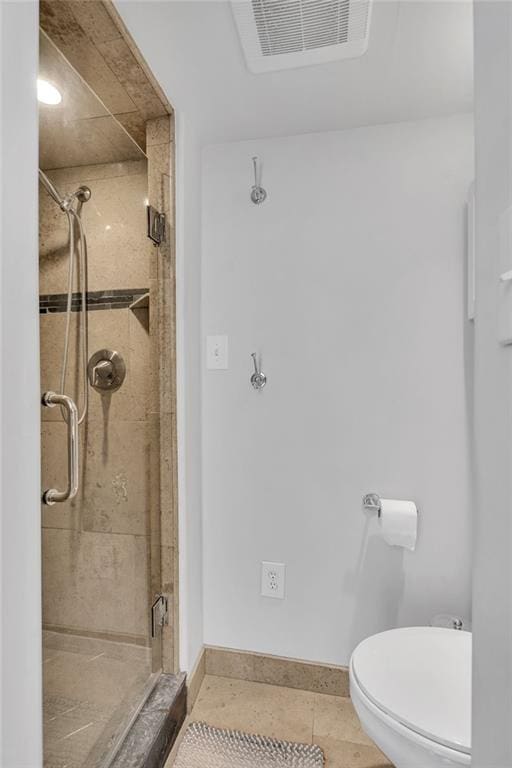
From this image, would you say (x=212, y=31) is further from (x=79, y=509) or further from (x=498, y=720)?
(x=498, y=720)

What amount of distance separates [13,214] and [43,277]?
0.35 meters

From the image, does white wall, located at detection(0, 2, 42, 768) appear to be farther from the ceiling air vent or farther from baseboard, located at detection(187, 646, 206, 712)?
baseboard, located at detection(187, 646, 206, 712)

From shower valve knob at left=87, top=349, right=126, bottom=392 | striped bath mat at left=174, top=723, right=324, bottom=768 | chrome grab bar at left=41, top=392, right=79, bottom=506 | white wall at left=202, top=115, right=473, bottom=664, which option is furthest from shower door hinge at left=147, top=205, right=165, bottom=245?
striped bath mat at left=174, top=723, right=324, bottom=768

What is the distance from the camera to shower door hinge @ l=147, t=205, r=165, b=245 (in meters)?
1.40

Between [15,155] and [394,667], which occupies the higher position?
[15,155]

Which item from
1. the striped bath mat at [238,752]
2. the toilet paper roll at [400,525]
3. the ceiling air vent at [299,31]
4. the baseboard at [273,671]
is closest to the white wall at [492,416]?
the ceiling air vent at [299,31]

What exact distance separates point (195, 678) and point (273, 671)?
312mm

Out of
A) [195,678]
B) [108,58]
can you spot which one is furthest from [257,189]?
[195,678]

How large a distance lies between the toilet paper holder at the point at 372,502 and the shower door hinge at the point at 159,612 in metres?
0.81

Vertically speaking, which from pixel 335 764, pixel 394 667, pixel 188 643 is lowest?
pixel 335 764

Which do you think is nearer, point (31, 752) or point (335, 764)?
point (31, 752)

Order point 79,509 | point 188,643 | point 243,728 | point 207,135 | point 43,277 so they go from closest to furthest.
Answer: point 43,277 → point 79,509 → point 243,728 → point 188,643 → point 207,135

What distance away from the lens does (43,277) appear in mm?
970

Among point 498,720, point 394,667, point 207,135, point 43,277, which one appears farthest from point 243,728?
point 207,135
